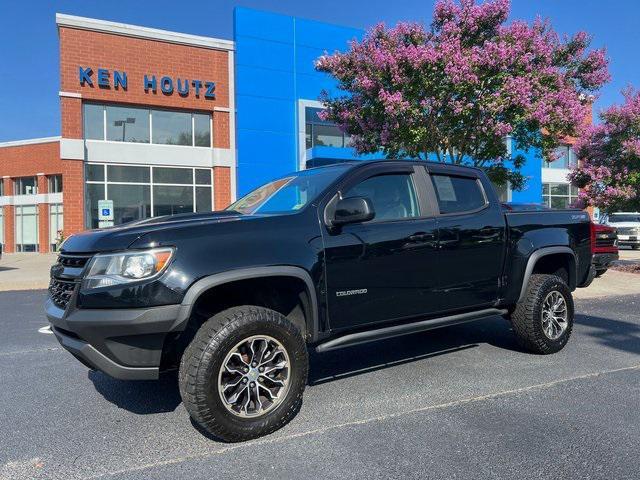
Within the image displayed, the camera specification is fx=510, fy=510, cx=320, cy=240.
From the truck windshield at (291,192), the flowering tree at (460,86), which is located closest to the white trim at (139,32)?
the flowering tree at (460,86)

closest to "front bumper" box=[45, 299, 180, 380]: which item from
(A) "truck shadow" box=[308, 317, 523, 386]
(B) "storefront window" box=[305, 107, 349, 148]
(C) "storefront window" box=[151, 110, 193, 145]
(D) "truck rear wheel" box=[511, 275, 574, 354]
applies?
(A) "truck shadow" box=[308, 317, 523, 386]

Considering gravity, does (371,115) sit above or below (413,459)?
above

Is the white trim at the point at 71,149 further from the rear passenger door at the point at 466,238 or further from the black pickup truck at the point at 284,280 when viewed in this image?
the rear passenger door at the point at 466,238

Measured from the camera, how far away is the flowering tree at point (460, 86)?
10.1 metres

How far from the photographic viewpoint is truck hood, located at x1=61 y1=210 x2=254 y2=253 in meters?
3.25

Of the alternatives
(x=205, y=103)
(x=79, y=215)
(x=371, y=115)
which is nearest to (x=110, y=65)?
(x=205, y=103)

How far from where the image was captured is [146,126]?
1928 cm

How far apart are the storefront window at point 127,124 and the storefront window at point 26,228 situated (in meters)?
16.7

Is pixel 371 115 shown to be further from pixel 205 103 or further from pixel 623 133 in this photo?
pixel 205 103

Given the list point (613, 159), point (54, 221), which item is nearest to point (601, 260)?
point (613, 159)

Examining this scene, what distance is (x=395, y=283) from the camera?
4.11 m

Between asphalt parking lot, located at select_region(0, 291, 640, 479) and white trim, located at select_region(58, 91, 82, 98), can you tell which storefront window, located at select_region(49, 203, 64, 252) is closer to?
white trim, located at select_region(58, 91, 82, 98)

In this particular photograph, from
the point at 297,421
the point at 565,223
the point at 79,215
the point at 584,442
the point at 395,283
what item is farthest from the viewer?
the point at 79,215

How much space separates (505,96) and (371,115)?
2.77 meters
